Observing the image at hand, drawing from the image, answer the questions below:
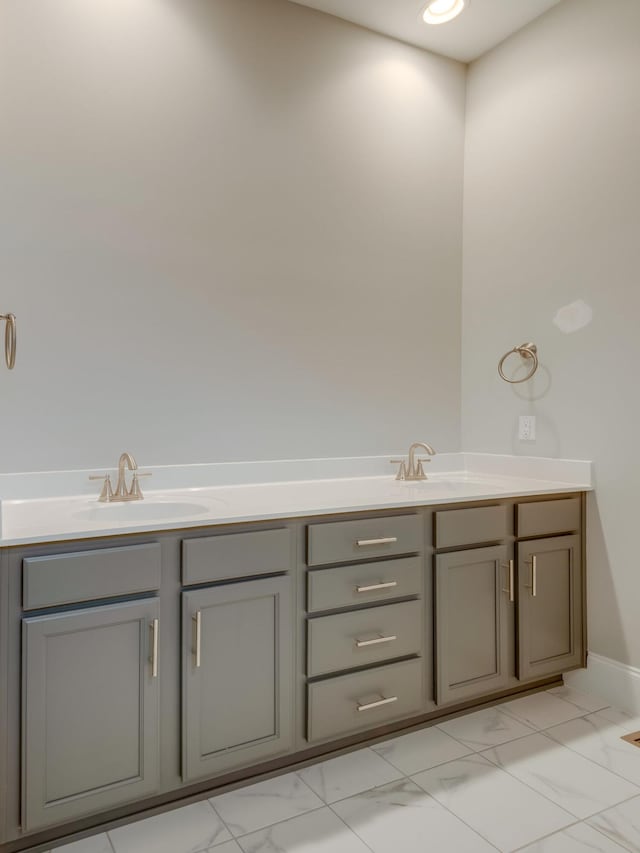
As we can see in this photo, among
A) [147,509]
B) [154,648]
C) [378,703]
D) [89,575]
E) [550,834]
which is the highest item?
[147,509]

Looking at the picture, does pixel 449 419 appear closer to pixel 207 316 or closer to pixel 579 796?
pixel 207 316

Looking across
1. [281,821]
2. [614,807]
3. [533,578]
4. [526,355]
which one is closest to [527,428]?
[526,355]

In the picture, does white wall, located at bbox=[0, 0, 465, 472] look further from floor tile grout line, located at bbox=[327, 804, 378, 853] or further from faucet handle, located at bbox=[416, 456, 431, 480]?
floor tile grout line, located at bbox=[327, 804, 378, 853]

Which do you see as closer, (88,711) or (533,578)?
(88,711)

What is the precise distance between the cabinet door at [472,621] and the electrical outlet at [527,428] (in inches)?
24.0

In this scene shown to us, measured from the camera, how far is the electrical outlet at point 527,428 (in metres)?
2.57

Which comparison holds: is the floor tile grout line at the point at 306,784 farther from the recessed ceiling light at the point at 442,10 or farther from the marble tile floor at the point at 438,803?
the recessed ceiling light at the point at 442,10

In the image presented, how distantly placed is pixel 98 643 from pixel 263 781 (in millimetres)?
671

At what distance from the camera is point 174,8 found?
86.8 inches

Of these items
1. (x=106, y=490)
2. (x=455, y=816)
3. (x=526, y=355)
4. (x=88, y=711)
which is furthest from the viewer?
(x=526, y=355)

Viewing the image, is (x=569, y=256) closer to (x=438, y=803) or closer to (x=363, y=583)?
(x=363, y=583)

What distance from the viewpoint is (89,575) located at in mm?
1487

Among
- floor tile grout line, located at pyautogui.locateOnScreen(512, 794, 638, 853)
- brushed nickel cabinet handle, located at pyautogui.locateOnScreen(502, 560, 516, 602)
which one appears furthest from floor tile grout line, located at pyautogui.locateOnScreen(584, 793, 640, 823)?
brushed nickel cabinet handle, located at pyautogui.locateOnScreen(502, 560, 516, 602)

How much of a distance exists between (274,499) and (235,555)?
369 millimetres
